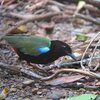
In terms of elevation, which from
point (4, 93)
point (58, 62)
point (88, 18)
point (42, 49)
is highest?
point (42, 49)

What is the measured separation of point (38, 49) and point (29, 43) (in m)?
0.15

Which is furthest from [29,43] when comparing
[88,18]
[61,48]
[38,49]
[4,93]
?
[88,18]

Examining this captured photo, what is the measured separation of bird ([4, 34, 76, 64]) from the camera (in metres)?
5.57

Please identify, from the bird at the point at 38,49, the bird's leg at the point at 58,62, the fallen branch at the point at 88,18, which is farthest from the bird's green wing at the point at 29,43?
the fallen branch at the point at 88,18

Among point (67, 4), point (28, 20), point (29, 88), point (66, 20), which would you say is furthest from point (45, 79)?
point (67, 4)

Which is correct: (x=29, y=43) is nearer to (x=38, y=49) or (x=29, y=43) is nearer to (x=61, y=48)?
(x=38, y=49)

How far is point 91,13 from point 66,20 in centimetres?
55

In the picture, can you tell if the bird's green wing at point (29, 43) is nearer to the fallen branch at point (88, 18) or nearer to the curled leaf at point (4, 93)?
the curled leaf at point (4, 93)

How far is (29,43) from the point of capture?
561 centimetres

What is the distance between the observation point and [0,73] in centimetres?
546

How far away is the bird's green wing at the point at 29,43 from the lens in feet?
18.2

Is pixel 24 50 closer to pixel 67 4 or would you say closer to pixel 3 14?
pixel 3 14

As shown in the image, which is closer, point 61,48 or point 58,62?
point 61,48

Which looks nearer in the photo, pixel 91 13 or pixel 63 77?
pixel 63 77
